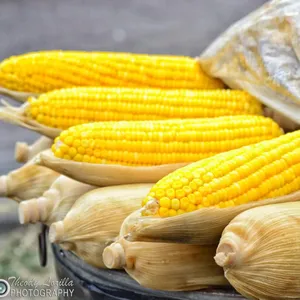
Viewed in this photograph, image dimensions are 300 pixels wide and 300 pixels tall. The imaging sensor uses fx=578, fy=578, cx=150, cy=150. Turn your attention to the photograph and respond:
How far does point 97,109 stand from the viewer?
4.53 feet

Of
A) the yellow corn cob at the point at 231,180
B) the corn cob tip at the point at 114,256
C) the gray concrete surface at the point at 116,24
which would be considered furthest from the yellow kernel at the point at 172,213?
the gray concrete surface at the point at 116,24

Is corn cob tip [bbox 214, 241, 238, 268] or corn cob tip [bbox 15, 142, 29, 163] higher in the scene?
corn cob tip [bbox 214, 241, 238, 268]

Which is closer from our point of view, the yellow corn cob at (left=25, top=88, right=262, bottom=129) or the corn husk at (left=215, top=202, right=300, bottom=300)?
the corn husk at (left=215, top=202, right=300, bottom=300)

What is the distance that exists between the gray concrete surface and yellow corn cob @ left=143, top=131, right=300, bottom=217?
280 centimetres

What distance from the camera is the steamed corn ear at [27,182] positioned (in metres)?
1.47

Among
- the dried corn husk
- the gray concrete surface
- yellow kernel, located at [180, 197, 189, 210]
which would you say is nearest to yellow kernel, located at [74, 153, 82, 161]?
yellow kernel, located at [180, 197, 189, 210]

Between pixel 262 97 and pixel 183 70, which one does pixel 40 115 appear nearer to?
pixel 183 70

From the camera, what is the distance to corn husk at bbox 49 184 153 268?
114 centimetres

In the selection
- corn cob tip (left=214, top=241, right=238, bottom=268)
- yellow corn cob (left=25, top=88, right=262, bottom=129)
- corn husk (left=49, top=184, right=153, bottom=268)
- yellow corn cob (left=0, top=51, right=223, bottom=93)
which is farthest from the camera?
yellow corn cob (left=0, top=51, right=223, bottom=93)

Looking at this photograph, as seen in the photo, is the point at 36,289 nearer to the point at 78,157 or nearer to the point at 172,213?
the point at 78,157

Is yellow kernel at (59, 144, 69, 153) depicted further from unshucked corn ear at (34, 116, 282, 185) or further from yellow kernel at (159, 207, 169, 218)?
yellow kernel at (159, 207, 169, 218)

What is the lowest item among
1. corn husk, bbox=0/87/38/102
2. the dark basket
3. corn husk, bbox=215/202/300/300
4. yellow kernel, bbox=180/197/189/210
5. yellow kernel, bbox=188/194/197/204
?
the dark basket

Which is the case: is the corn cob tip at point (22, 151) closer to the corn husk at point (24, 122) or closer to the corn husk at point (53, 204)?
the corn husk at point (24, 122)

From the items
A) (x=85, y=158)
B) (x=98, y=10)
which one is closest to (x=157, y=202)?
(x=85, y=158)
